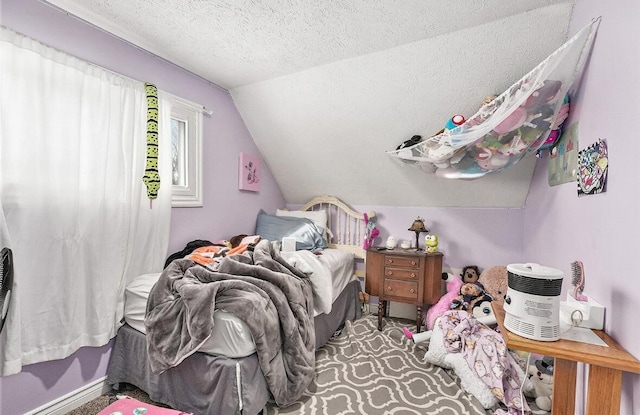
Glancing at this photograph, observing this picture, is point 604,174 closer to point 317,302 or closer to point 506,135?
point 506,135

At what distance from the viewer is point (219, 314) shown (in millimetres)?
1584

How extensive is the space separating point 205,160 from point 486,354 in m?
2.62

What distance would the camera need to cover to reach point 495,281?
8.66 ft

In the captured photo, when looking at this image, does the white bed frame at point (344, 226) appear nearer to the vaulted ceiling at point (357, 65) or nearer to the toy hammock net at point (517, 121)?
the vaulted ceiling at point (357, 65)

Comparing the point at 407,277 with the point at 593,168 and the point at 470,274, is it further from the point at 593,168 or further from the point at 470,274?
the point at 593,168

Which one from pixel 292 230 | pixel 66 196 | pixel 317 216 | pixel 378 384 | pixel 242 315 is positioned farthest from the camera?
pixel 317 216

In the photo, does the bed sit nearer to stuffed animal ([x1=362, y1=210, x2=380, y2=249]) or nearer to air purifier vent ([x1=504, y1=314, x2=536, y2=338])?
stuffed animal ([x1=362, y1=210, x2=380, y2=249])

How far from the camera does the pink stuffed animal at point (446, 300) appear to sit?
2.65 metres

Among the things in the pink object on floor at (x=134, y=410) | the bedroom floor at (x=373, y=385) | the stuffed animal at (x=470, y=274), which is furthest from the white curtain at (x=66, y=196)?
the stuffed animal at (x=470, y=274)

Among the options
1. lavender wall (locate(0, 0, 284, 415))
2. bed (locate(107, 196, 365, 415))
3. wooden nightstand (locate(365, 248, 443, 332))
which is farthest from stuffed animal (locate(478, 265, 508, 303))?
lavender wall (locate(0, 0, 284, 415))

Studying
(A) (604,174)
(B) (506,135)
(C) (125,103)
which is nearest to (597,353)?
(A) (604,174)

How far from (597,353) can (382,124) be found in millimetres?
2106

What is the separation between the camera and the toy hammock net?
4.51 feet

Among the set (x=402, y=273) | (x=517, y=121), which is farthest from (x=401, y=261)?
(x=517, y=121)
